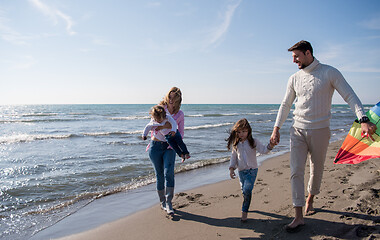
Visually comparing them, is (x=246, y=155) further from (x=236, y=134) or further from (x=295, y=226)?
(x=295, y=226)

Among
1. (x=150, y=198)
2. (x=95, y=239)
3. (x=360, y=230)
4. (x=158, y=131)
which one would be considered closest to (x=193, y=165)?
(x=150, y=198)

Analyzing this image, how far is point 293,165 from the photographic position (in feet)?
9.77

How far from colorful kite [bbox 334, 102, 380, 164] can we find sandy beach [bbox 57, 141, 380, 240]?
64cm

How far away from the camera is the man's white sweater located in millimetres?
2740

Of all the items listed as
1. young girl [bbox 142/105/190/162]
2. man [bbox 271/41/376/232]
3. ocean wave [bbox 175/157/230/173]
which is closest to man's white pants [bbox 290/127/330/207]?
man [bbox 271/41/376/232]

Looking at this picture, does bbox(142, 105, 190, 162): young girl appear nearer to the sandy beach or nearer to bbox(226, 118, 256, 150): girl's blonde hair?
bbox(226, 118, 256, 150): girl's blonde hair

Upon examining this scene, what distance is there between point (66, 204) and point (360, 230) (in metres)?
4.43

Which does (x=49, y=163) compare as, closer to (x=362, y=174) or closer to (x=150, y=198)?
(x=150, y=198)

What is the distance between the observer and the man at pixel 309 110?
2789 millimetres

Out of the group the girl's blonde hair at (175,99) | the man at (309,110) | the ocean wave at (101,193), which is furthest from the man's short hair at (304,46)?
the ocean wave at (101,193)

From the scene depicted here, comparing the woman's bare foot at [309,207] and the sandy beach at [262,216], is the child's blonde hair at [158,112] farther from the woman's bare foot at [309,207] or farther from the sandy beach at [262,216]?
the woman's bare foot at [309,207]

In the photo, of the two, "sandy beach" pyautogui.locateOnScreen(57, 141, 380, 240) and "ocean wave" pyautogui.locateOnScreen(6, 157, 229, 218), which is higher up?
"sandy beach" pyautogui.locateOnScreen(57, 141, 380, 240)

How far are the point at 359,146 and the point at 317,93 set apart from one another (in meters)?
0.97

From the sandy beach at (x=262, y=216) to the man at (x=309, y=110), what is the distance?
350 mm
